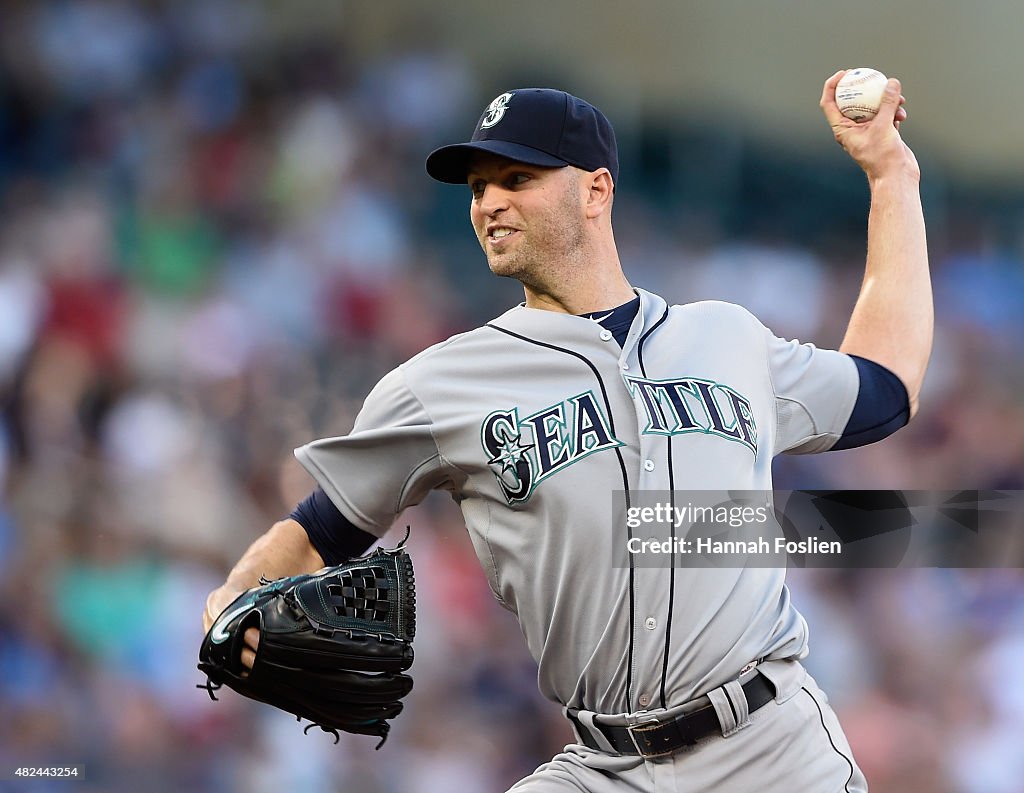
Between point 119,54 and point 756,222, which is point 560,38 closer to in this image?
point 756,222

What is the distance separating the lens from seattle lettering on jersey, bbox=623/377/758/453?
2148 millimetres

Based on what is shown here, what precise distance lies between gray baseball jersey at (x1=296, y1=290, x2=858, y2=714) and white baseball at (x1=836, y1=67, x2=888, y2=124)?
475mm

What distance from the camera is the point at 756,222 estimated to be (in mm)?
6012

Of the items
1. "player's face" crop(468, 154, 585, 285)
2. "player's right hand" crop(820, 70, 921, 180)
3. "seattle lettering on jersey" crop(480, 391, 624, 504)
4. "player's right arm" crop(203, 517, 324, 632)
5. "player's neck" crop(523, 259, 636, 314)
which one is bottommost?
"player's right arm" crop(203, 517, 324, 632)

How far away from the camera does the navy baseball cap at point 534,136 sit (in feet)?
7.60

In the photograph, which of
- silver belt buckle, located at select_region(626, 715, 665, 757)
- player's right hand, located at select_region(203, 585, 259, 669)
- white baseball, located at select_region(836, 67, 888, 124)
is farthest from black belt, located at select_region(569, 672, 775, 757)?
white baseball, located at select_region(836, 67, 888, 124)

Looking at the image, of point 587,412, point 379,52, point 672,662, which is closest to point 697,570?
point 672,662

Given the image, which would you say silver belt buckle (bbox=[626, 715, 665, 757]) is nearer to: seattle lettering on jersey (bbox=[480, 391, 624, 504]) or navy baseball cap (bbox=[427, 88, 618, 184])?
seattle lettering on jersey (bbox=[480, 391, 624, 504])

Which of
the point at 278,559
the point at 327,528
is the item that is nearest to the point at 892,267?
the point at 327,528

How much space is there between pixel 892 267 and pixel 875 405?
27 centimetres

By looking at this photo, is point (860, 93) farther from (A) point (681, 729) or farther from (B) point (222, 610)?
(B) point (222, 610)

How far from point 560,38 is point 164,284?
2.64m

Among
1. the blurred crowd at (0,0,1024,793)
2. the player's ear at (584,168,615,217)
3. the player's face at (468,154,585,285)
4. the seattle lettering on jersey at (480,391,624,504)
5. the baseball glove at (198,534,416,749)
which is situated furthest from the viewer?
the blurred crowd at (0,0,1024,793)

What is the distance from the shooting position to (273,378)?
16.2 feet
